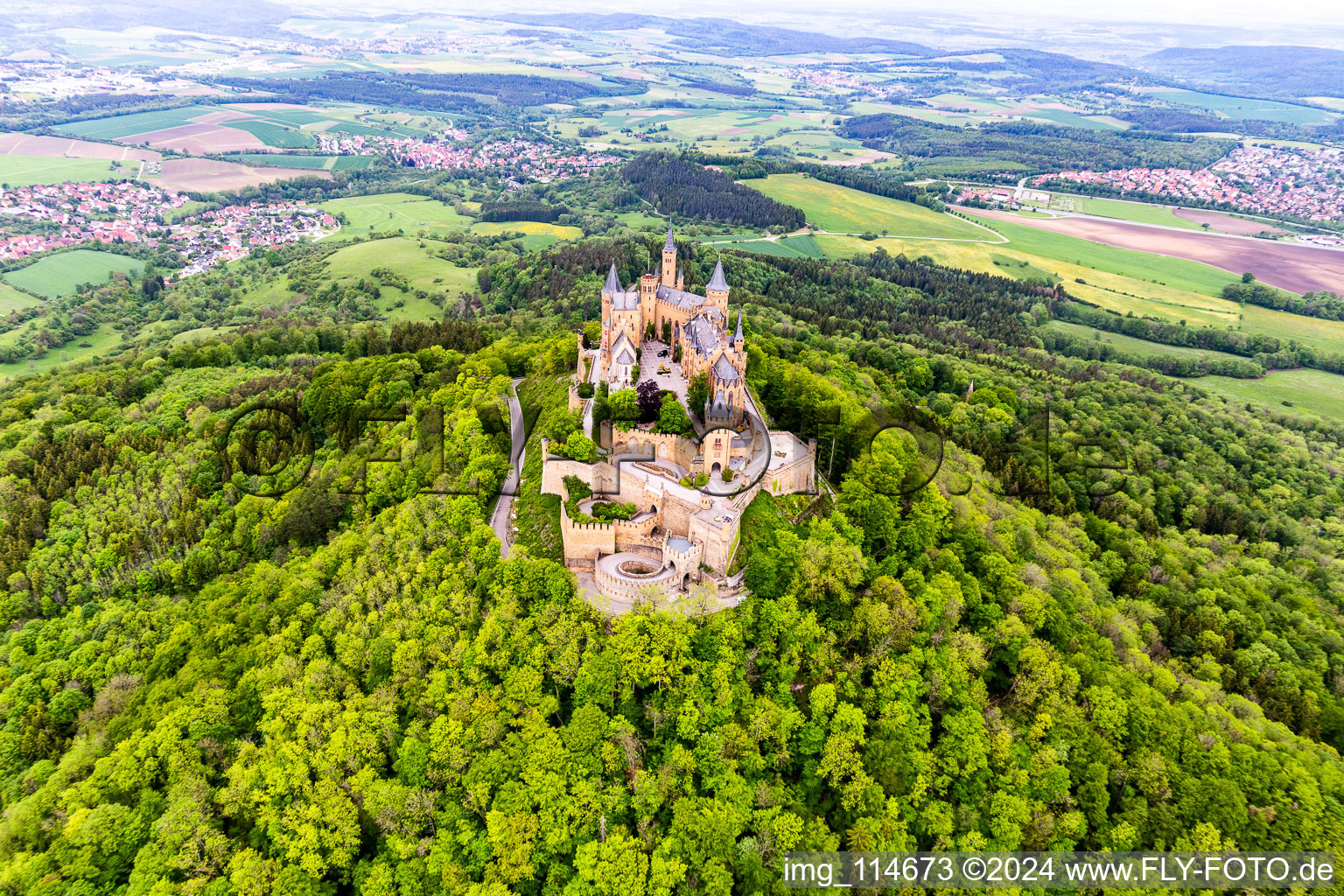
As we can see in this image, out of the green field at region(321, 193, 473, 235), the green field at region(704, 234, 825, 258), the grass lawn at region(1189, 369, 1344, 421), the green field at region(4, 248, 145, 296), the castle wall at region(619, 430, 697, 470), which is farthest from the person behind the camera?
the green field at region(321, 193, 473, 235)

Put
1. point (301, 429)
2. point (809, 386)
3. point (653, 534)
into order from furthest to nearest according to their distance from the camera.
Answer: point (301, 429) < point (809, 386) < point (653, 534)

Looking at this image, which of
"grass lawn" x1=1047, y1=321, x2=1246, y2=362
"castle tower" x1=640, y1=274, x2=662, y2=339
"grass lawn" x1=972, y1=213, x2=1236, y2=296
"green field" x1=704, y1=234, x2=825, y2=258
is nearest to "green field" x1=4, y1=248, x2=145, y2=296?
Answer: "green field" x1=704, y1=234, x2=825, y2=258

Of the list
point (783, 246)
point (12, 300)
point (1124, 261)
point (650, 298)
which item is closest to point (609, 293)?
point (650, 298)

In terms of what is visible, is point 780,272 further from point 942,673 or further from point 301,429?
point 942,673

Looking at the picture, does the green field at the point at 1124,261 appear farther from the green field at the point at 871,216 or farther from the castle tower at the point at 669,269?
the castle tower at the point at 669,269

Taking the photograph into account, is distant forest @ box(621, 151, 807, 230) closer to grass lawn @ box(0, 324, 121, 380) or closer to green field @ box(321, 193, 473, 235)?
green field @ box(321, 193, 473, 235)

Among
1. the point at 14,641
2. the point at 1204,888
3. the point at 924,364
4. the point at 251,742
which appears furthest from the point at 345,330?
the point at 1204,888
